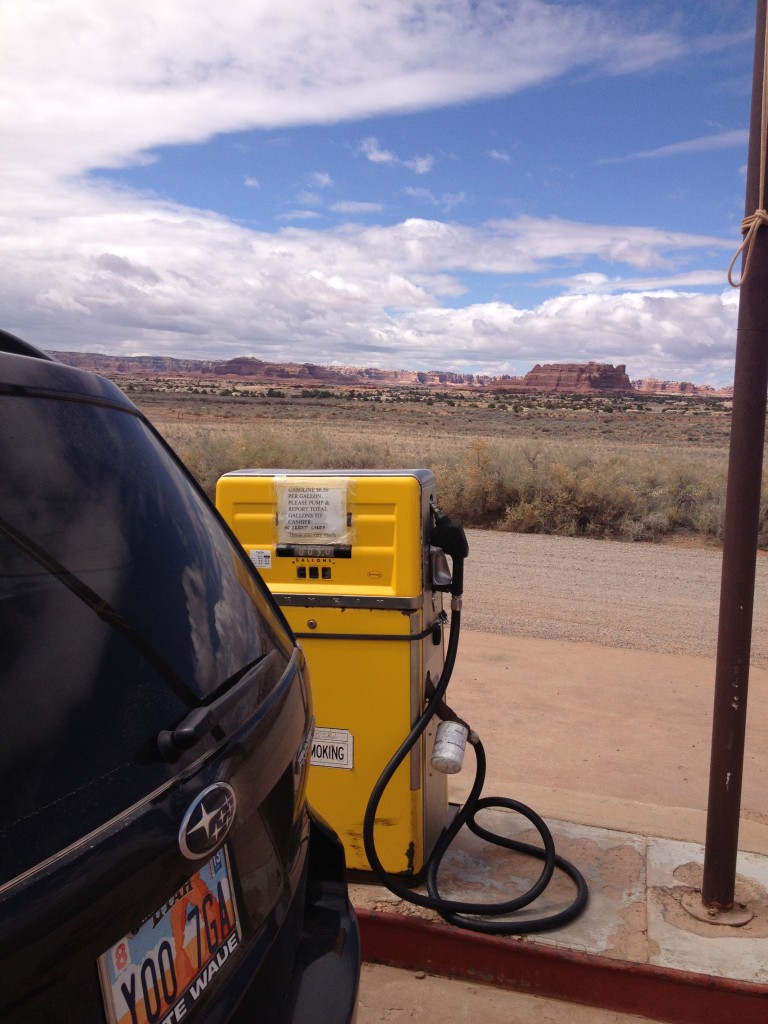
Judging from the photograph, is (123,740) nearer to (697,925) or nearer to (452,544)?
(452,544)

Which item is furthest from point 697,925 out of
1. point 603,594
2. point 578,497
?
point 578,497

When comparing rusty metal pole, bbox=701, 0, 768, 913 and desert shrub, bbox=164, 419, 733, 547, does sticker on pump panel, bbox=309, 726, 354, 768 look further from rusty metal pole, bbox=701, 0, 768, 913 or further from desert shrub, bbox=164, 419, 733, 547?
desert shrub, bbox=164, 419, 733, 547

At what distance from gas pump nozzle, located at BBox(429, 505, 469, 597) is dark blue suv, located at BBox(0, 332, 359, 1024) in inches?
53.8

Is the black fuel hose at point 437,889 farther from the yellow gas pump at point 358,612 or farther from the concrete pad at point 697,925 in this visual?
the concrete pad at point 697,925

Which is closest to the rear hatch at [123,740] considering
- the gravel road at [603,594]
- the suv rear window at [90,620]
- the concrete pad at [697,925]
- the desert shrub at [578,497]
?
the suv rear window at [90,620]

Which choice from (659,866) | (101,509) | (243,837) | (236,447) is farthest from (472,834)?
(236,447)

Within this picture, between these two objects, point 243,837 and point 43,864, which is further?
point 243,837

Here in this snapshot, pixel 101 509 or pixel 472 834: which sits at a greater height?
pixel 101 509

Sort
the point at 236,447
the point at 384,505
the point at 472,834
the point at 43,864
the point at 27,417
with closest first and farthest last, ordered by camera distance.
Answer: the point at 43,864
the point at 27,417
the point at 384,505
the point at 472,834
the point at 236,447

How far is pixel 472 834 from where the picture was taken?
3.74 meters

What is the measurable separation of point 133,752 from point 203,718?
0.50 feet

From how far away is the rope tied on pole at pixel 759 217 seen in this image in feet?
9.04

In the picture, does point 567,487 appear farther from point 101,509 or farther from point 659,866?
point 101,509

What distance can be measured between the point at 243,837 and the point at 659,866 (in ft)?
8.41
